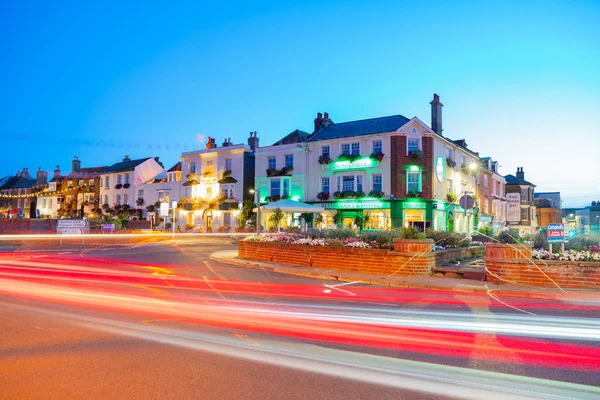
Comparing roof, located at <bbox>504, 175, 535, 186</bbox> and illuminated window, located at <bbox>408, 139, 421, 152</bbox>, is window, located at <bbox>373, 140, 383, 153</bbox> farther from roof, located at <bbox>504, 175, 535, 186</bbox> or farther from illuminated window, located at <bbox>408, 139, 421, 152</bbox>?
roof, located at <bbox>504, 175, 535, 186</bbox>

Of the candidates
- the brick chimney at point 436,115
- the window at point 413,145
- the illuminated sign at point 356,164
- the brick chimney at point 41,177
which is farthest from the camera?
the brick chimney at point 41,177

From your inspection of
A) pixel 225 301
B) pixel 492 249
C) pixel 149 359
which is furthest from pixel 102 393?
pixel 492 249

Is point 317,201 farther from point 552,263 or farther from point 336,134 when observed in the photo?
point 552,263

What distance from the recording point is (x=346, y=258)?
1577 centimetres

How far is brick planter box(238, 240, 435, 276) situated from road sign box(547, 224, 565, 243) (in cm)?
353

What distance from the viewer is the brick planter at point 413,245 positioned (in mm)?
13891

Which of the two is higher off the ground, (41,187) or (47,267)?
(41,187)

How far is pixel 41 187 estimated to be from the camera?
244 feet

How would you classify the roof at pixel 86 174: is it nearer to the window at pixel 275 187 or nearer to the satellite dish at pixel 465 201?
the window at pixel 275 187

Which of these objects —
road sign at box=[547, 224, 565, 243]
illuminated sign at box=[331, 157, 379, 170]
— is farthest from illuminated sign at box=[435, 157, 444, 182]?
road sign at box=[547, 224, 565, 243]

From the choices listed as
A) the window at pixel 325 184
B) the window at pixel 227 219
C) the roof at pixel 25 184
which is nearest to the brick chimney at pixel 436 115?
the window at pixel 325 184

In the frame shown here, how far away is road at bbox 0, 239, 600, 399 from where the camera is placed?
4.64m

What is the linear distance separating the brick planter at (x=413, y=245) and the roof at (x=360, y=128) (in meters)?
23.4

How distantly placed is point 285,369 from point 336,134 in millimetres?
36388
